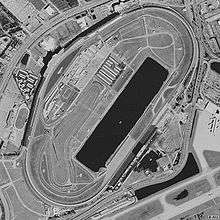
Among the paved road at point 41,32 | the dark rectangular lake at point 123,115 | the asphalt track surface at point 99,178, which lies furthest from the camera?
the dark rectangular lake at point 123,115

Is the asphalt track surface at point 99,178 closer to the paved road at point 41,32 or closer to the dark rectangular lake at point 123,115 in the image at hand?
the dark rectangular lake at point 123,115

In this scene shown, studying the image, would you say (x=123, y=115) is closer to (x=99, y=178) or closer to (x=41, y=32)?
(x=99, y=178)

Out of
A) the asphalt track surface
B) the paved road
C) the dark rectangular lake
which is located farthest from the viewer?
the dark rectangular lake

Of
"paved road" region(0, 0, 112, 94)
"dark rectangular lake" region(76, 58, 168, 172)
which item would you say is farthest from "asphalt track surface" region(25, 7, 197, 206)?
"paved road" region(0, 0, 112, 94)

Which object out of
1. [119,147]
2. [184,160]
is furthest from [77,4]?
[184,160]

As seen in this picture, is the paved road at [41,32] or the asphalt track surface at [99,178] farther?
the asphalt track surface at [99,178]

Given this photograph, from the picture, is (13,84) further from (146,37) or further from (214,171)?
(214,171)

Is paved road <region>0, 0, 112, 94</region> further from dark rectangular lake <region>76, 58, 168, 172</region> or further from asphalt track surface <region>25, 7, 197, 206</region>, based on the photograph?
dark rectangular lake <region>76, 58, 168, 172</region>

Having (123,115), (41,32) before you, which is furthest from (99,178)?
(41,32)

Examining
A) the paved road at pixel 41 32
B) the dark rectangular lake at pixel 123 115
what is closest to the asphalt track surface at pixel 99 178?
the dark rectangular lake at pixel 123 115
